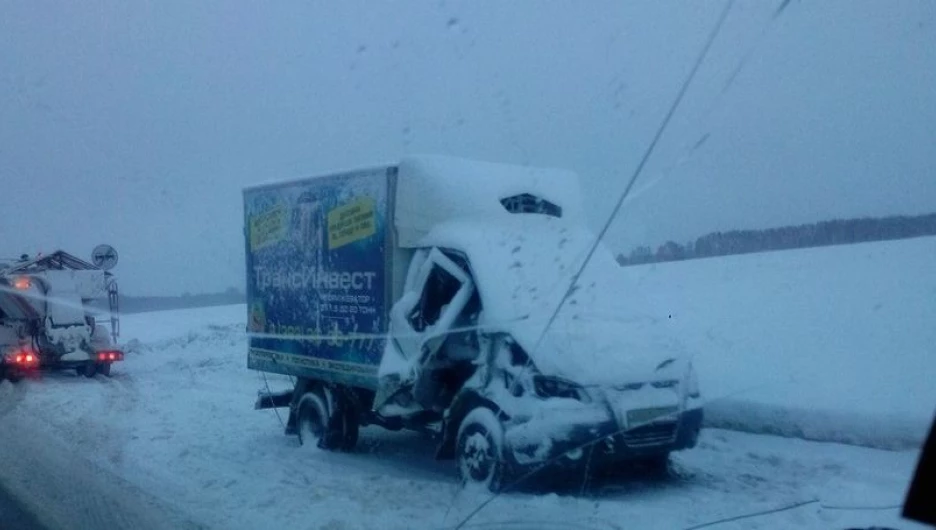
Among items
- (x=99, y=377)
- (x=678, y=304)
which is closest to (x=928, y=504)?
(x=678, y=304)

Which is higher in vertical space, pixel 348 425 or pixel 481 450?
pixel 481 450

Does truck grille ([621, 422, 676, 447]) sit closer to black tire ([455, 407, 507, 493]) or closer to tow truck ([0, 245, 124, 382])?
black tire ([455, 407, 507, 493])

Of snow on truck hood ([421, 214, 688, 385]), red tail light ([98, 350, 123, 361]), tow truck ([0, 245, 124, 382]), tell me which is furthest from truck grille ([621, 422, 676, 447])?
red tail light ([98, 350, 123, 361])

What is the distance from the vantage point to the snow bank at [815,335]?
11.2 m

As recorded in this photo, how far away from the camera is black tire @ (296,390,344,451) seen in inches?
477

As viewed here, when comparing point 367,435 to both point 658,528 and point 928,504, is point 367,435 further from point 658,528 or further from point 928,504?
point 928,504

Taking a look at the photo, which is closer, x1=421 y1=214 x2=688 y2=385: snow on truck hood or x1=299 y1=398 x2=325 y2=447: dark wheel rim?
x1=421 y1=214 x2=688 y2=385: snow on truck hood

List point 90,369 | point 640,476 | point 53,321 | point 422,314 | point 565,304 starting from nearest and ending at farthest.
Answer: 1. point 565,304
2. point 640,476
3. point 422,314
4. point 53,321
5. point 90,369

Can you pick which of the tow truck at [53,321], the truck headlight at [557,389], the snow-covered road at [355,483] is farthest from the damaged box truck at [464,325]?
the tow truck at [53,321]

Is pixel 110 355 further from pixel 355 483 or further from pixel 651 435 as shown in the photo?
pixel 651 435

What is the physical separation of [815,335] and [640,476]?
17.6 feet

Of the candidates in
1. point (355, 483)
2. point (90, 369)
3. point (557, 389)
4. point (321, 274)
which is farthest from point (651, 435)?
point (90, 369)

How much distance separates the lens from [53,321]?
82.5 feet

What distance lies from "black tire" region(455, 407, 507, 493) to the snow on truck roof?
2.18m
